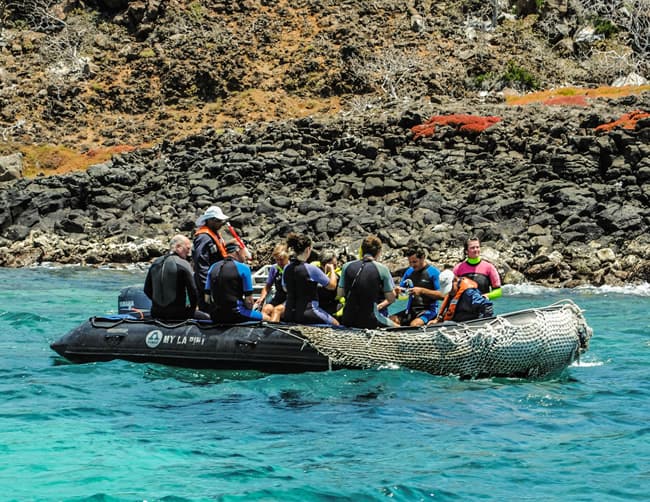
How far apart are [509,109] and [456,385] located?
2819 centimetres

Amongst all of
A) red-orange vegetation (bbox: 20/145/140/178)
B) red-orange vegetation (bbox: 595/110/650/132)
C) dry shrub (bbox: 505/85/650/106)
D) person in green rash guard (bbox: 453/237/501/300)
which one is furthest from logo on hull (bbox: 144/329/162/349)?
red-orange vegetation (bbox: 20/145/140/178)

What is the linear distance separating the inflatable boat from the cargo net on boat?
0.04 feet

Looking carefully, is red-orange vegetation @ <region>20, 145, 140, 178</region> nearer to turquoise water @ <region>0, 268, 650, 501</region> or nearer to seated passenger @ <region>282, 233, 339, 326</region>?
turquoise water @ <region>0, 268, 650, 501</region>

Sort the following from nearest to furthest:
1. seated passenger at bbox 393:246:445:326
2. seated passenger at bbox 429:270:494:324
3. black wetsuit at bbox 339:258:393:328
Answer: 1. black wetsuit at bbox 339:258:393:328
2. seated passenger at bbox 429:270:494:324
3. seated passenger at bbox 393:246:445:326

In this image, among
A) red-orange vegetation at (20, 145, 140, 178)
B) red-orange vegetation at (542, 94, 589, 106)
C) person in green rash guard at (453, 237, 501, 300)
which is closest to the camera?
person in green rash guard at (453, 237, 501, 300)

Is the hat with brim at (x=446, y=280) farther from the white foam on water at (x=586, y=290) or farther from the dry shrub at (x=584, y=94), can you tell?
the dry shrub at (x=584, y=94)

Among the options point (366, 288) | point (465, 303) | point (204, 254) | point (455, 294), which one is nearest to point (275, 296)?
point (204, 254)

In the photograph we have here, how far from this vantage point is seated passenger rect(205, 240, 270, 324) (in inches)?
411

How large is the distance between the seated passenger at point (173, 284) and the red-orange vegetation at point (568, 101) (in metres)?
29.1

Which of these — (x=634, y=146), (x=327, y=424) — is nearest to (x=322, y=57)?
(x=634, y=146)

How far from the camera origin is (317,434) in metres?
8.08

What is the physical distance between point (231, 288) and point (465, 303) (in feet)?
9.73

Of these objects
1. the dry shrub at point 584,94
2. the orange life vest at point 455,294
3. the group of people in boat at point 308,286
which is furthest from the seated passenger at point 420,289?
the dry shrub at point 584,94

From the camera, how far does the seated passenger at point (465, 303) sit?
418 inches
